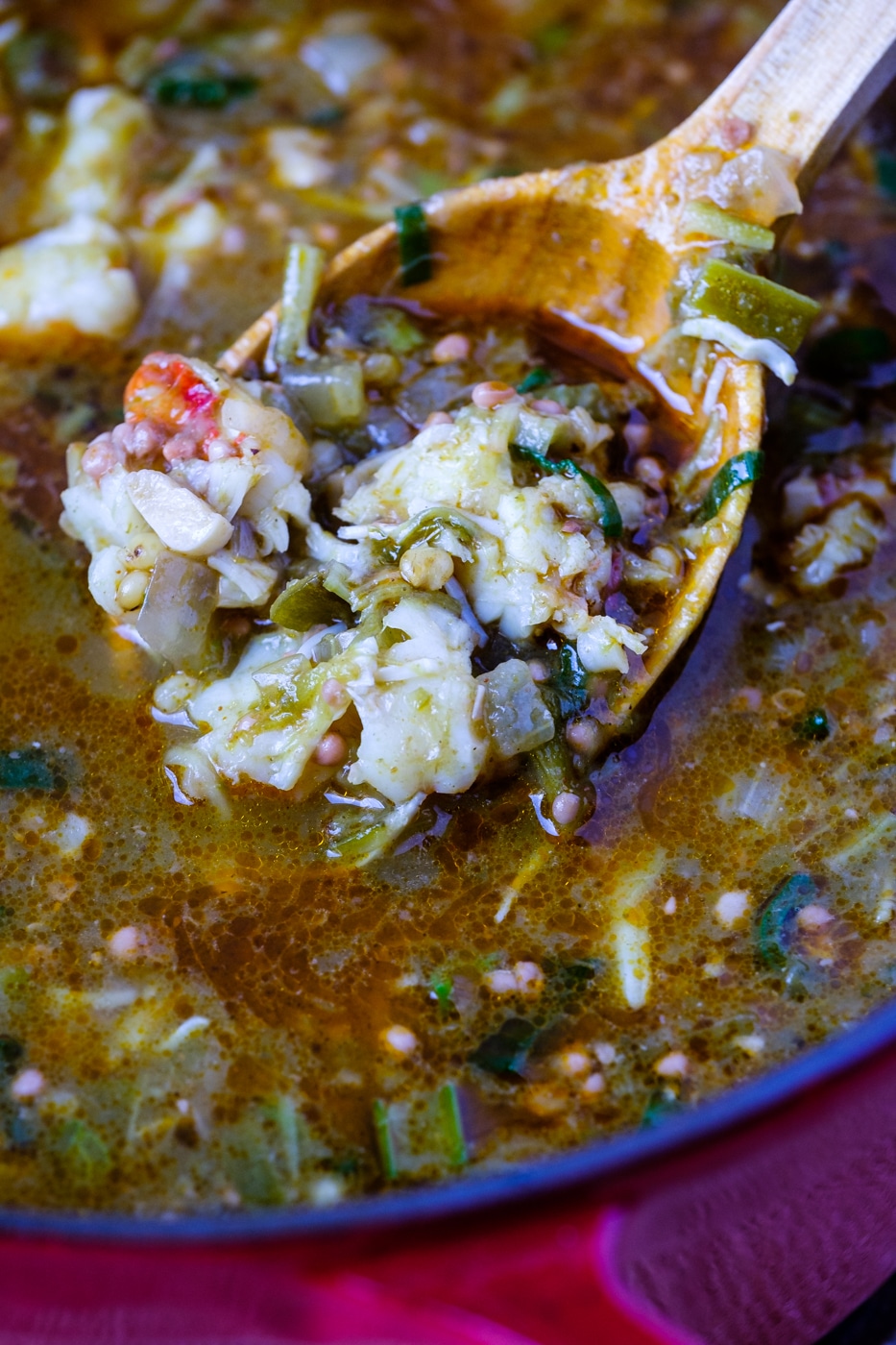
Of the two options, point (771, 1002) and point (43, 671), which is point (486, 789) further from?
point (43, 671)

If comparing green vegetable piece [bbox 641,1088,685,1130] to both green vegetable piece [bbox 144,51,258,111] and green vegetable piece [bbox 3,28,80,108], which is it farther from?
green vegetable piece [bbox 3,28,80,108]

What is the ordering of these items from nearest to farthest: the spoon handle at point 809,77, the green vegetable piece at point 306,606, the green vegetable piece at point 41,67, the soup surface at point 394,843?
the soup surface at point 394,843, the green vegetable piece at point 306,606, the spoon handle at point 809,77, the green vegetable piece at point 41,67

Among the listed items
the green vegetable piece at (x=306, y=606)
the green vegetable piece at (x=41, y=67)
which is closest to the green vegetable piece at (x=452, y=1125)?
the green vegetable piece at (x=306, y=606)

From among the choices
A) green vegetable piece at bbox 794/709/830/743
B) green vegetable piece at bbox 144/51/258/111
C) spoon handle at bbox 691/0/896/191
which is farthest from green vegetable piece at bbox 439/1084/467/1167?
green vegetable piece at bbox 144/51/258/111

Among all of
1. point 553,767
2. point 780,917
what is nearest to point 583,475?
point 553,767

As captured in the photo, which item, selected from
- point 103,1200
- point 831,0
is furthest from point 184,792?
point 831,0

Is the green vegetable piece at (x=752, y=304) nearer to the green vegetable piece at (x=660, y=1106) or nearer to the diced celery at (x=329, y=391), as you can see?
the diced celery at (x=329, y=391)
